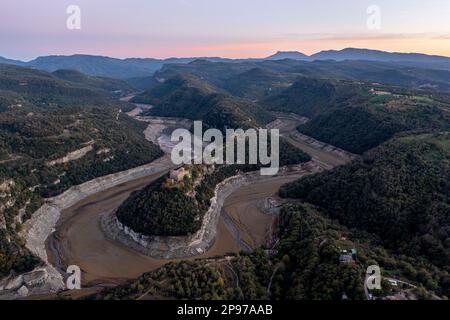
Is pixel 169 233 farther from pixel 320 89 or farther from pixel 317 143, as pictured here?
pixel 320 89

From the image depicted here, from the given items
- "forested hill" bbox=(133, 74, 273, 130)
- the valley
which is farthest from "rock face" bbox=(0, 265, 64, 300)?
"forested hill" bbox=(133, 74, 273, 130)

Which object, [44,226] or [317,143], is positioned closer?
[44,226]

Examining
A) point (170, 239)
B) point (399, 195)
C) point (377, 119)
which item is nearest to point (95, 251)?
point (170, 239)

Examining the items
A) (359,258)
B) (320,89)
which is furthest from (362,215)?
(320,89)

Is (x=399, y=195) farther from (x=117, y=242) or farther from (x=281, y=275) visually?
(x=117, y=242)

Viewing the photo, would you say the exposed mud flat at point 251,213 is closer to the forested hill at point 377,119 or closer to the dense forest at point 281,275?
the dense forest at point 281,275

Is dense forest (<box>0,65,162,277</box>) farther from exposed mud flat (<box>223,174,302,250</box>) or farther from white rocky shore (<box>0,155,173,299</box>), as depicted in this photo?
exposed mud flat (<box>223,174,302,250</box>)
